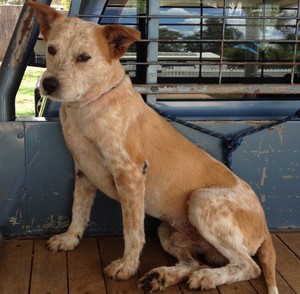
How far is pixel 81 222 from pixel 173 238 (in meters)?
0.66

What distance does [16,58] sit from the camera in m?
3.54

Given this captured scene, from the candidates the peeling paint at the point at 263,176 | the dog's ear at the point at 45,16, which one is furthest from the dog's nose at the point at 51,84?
the peeling paint at the point at 263,176

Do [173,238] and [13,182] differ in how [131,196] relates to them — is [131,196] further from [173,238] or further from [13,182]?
[13,182]

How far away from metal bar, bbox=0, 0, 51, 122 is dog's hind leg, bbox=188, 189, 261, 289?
152cm

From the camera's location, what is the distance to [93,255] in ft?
11.3

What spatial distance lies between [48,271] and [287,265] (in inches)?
63.3

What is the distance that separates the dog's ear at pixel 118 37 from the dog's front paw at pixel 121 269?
51.4 inches

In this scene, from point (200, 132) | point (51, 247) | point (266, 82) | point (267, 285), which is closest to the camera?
point (267, 285)

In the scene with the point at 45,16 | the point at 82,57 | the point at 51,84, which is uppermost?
the point at 45,16

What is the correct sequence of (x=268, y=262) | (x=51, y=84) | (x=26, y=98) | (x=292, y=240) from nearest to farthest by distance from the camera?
1. (x=51, y=84)
2. (x=268, y=262)
3. (x=292, y=240)
4. (x=26, y=98)

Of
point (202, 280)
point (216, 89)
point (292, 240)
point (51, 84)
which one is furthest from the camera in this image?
point (292, 240)

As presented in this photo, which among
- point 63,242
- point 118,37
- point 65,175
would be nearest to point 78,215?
point 63,242

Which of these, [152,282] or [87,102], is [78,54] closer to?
[87,102]

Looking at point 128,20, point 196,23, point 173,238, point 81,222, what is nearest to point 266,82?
point 196,23
